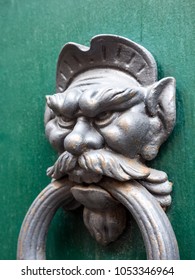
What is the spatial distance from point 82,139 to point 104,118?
2.2 inches

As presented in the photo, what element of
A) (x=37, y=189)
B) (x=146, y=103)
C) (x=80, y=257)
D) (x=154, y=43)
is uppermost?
(x=154, y=43)

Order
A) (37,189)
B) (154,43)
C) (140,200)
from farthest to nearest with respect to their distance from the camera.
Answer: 1. (37,189)
2. (154,43)
3. (140,200)

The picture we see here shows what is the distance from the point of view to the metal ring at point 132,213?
680 millimetres

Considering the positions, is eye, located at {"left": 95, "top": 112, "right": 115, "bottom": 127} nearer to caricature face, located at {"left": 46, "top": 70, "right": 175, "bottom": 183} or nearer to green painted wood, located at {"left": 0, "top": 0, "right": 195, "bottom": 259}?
caricature face, located at {"left": 46, "top": 70, "right": 175, "bottom": 183}

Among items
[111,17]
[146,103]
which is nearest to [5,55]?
[111,17]

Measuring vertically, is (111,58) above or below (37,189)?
above

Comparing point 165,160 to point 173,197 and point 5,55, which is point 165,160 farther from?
point 5,55

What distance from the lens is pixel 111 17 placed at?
86 cm

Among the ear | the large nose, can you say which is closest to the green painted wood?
the ear

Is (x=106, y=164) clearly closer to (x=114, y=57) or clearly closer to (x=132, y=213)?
(x=132, y=213)

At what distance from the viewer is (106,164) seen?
717 mm

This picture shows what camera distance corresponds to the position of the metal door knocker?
72cm

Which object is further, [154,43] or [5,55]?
[5,55]

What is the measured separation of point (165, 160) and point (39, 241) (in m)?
0.27
